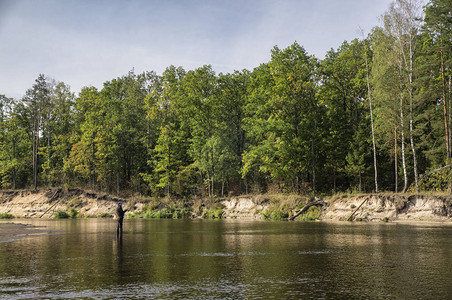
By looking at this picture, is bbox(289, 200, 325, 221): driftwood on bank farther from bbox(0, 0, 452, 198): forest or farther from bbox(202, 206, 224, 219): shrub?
bbox(202, 206, 224, 219): shrub

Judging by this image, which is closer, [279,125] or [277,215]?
[277,215]

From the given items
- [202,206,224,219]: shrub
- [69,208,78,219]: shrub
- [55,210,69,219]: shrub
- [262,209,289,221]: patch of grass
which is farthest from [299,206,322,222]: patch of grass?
[55,210,69,219]: shrub

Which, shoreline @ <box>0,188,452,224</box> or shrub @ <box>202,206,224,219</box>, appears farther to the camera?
shrub @ <box>202,206,224,219</box>

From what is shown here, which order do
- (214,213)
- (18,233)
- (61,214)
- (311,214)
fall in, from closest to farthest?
(18,233) → (311,214) → (214,213) → (61,214)

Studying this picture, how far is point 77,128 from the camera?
77.4m

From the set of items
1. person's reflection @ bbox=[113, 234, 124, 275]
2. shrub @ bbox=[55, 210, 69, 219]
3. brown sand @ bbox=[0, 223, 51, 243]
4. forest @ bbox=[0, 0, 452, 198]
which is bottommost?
shrub @ bbox=[55, 210, 69, 219]

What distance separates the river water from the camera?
996 cm

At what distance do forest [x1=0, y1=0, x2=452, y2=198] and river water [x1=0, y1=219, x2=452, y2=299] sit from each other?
1039 inches

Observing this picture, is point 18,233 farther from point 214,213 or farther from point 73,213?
point 73,213

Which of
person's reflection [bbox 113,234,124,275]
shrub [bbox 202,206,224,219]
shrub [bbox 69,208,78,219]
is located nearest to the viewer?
person's reflection [bbox 113,234,124,275]

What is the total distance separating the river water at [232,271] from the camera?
9.96m

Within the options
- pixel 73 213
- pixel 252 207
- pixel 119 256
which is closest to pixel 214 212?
pixel 252 207

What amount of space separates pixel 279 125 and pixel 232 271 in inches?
1583

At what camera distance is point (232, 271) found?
42.0 feet
